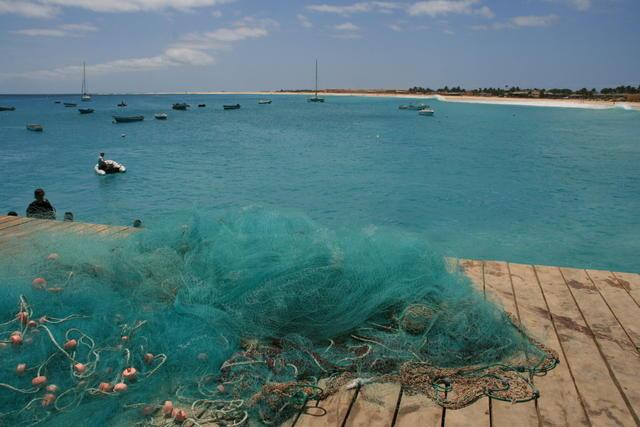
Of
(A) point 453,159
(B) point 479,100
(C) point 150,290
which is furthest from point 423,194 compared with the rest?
(B) point 479,100

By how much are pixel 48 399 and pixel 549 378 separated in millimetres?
2910

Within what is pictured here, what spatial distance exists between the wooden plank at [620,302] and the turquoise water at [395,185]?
144cm

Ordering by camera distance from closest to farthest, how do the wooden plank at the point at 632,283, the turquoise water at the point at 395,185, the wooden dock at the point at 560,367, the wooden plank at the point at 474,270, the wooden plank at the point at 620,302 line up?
the wooden dock at the point at 560,367
the wooden plank at the point at 620,302
the wooden plank at the point at 632,283
the wooden plank at the point at 474,270
the turquoise water at the point at 395,185

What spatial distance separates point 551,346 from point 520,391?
2.34 feet

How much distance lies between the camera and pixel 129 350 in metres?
2.89

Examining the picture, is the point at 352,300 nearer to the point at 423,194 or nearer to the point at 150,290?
the point at 150,290

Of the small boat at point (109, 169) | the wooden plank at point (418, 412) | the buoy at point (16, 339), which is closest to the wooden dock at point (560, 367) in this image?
the wooden plank at point (418, 412)

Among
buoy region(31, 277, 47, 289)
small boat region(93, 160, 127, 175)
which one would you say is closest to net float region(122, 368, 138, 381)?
buoy region(31, 277, 47, 289)

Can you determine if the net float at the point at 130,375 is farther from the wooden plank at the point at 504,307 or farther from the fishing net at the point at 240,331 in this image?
the wooden plank at the point at 504,307

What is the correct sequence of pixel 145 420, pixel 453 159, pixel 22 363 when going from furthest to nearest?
pixel 453 159
pixel 22 363
pixel 145 420

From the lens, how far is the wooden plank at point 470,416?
2.54 metres

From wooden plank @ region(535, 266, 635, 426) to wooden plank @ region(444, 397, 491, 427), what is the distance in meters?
0.56

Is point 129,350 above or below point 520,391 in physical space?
above

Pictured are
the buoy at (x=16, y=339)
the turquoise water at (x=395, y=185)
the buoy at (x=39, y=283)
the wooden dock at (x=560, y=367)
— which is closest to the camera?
the wooden dock at (x=560, y=367)
